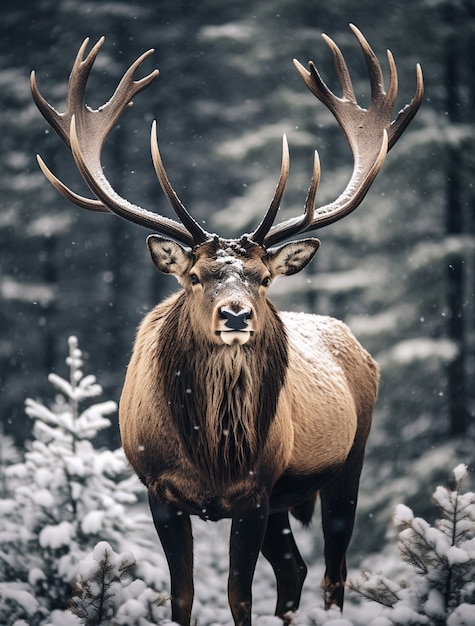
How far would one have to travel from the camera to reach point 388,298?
12797mm

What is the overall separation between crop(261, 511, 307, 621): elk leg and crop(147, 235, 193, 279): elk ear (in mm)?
1768

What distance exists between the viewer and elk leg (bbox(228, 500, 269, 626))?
4629 millimetres

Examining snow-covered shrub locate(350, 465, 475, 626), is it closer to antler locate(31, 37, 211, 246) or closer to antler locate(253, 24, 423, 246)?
antler locate(31, 37, 211, 246)

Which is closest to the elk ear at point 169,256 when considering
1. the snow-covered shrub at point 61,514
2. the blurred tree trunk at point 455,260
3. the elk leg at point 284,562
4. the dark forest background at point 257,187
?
the elk leg at point 284,562

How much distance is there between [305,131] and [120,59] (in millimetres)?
3056

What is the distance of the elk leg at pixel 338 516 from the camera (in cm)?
588

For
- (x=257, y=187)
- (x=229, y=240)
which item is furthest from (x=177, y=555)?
(x=257, y=187)

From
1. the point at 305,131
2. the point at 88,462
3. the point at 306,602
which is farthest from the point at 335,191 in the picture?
the point at 88,462

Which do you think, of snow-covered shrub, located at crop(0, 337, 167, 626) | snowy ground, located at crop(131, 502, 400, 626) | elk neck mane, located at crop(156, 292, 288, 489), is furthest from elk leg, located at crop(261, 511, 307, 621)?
snow-covered shrub, located at crop(0, 337, 167, 626)

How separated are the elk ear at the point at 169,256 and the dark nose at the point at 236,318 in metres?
0.56

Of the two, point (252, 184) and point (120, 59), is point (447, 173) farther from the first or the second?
point (120, 59)

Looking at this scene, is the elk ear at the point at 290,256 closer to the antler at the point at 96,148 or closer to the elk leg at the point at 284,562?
the antler at the point at 96,148

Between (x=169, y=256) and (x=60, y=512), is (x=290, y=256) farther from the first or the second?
(x=60, y=512)

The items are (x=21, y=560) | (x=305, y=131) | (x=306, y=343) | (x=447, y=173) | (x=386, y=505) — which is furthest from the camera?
(x=305, y=131)
